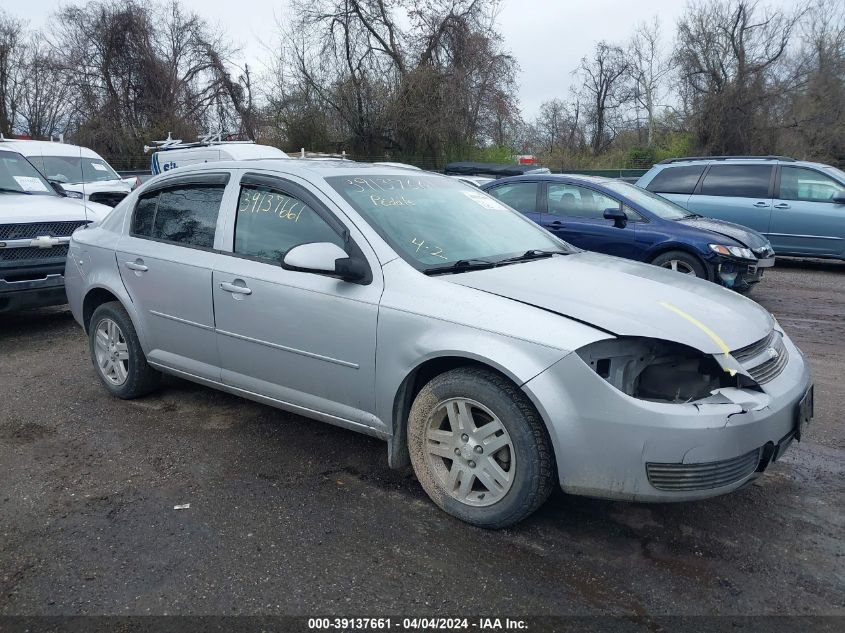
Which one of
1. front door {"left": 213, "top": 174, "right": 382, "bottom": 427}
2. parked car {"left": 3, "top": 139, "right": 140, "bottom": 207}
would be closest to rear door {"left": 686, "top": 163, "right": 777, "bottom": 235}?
front door {"left": 213, "top": 174, "right": 382, "bottom": 427}

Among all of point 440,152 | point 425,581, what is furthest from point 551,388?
point 440,152

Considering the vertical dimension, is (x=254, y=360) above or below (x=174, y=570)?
above

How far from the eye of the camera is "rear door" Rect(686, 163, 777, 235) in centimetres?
1099

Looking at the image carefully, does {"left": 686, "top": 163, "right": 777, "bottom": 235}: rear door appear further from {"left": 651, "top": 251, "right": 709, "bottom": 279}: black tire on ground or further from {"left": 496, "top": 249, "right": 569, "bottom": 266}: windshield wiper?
{"left": 496, "top": 249, "right": 569, "bottom": 266}: windshield wiper

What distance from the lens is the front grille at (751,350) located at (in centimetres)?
308

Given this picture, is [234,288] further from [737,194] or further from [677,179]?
[737,194]

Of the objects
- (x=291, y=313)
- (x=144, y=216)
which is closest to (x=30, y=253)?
(x=144, y=216)


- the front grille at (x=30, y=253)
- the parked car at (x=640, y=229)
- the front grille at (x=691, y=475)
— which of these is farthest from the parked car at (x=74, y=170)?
the front grille at (x=691, y=475)

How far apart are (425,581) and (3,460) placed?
8.77 ft

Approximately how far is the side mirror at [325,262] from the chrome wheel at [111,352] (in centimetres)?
201

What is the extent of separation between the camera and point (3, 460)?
4.01 m

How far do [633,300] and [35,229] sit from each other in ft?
19.8

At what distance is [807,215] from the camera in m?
10.7

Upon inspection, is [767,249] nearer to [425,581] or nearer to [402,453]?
[402,453]
